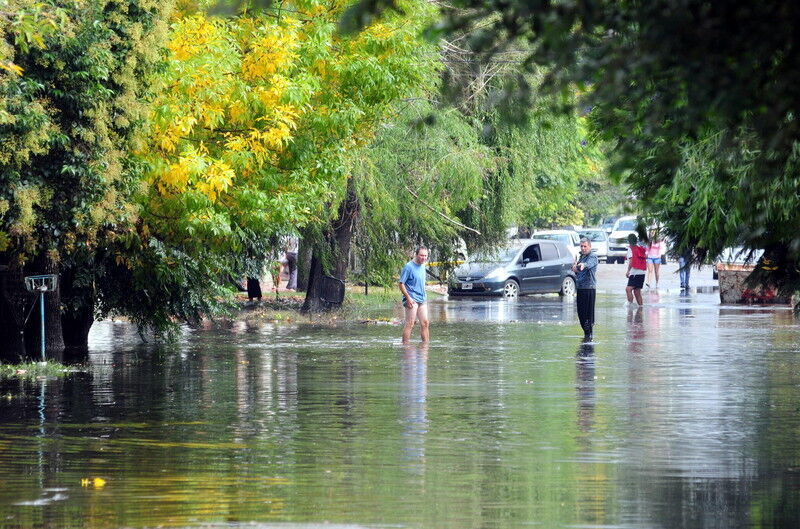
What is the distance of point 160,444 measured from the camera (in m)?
12.4

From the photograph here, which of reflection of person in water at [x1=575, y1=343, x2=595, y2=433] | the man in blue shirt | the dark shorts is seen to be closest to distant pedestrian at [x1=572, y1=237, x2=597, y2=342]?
reflection of person in water at [x1=575, y1=343, x2=595, y2=433]

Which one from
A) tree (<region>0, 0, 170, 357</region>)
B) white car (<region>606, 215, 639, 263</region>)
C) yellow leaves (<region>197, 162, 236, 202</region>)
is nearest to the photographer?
tree (<region>0, 0, 170, 357</region>)

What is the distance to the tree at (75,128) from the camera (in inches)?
686

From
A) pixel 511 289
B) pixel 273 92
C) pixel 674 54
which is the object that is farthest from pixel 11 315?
pixel 511 289

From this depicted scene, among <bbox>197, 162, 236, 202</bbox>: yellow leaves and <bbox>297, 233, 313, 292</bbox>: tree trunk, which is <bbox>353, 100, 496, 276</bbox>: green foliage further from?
<bbox>197, 162, 236, 202</bbox>: yellow leaves

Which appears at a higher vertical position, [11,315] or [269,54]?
[269,54]

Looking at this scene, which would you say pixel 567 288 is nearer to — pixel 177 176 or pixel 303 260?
pixel 303 260

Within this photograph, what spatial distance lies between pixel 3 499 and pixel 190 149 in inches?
432

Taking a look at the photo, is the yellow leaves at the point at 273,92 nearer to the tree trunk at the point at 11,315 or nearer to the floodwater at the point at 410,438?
the floodwater at the point at 410,438

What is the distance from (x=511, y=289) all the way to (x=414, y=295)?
18859 millimetres

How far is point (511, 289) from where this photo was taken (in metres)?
42.6

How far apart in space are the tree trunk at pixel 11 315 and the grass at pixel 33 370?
701 mm

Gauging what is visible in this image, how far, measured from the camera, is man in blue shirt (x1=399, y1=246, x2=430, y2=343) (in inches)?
939

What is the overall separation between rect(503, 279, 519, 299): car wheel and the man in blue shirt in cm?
1833
